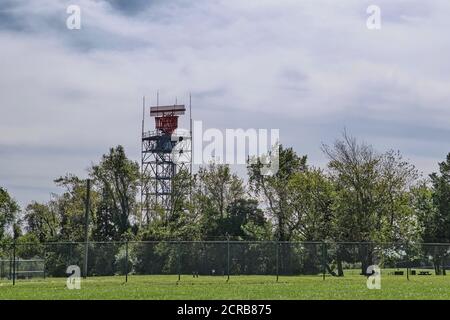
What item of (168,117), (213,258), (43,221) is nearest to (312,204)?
(213,258)

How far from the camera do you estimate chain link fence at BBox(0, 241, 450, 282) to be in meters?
44.8

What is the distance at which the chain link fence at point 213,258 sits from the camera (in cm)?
4481

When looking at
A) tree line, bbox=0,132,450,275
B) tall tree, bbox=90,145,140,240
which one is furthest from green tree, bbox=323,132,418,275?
tall tree, bbox=90,145,140,240

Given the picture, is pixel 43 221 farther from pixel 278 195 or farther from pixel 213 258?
pixel 213 258

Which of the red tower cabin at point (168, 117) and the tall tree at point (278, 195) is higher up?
the red tower cabin at point (168, 117)

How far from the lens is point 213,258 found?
45.2m

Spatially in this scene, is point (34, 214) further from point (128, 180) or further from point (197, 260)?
point (197, 260)

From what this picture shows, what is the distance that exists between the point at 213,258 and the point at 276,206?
25408 mm

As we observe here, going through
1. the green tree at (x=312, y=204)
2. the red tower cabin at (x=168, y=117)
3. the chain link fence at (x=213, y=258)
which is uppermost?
the red tower cabin at (x=168, y=117)

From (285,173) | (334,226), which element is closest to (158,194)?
(285,173)

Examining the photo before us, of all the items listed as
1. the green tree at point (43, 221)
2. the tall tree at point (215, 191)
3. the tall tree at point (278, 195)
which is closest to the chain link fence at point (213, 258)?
the tall tree at point (278, 195)

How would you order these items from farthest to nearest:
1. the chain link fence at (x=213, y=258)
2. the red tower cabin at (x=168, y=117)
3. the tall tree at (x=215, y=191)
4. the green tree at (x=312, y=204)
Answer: the red tower cabin at (x=168, y=117)
the tall tree at (x=215, y=191)
the green tree at (x=312, y=204)
the chain link fence at (x=213, y=258)

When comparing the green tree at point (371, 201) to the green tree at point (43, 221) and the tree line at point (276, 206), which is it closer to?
the tree line at point (276, 206)

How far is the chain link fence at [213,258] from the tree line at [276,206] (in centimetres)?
143
